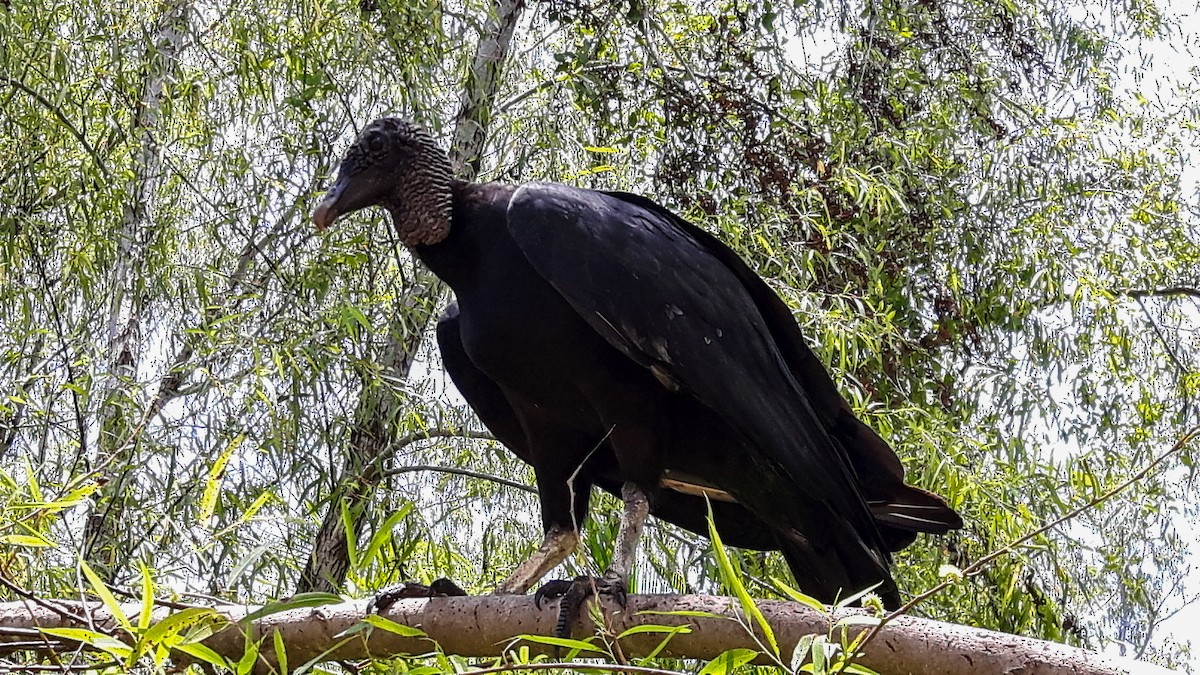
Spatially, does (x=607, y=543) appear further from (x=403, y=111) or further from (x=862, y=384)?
(x=403, y=111)

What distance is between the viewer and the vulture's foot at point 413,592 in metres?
1.68

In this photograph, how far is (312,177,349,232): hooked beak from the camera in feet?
7.09

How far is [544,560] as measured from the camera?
2176mm

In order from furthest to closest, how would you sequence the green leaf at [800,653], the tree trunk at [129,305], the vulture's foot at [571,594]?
1. the tree trunk at [129,305]
2. the vulture's foot at [571,594]
3. the green leaf at [800,653]

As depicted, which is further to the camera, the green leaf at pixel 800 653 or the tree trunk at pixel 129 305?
the tree trunk at pixel 129 305

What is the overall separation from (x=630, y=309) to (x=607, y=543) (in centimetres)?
64

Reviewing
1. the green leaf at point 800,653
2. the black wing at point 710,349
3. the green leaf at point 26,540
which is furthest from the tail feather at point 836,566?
the green leaf at point 26,540

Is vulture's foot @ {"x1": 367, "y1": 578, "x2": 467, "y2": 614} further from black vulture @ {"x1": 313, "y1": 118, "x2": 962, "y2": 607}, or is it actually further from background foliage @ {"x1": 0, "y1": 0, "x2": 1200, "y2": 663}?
background foliage @ {"x1": 0, "y1": 0, "x2": 1200, "y2": 663}

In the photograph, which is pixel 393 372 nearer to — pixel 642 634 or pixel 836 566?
pixel 836 566

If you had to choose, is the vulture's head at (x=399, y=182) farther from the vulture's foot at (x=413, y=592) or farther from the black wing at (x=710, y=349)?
the vulture's foot at (x=413, y=592)

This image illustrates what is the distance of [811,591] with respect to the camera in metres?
2.12

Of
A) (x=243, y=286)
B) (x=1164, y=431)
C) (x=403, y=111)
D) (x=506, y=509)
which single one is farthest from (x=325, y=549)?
(x=1164, y=431)

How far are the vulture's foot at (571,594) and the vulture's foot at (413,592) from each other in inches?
5.4

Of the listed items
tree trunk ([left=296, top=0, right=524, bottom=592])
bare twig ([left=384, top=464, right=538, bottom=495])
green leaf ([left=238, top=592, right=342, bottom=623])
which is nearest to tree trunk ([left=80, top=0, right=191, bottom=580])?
tree trunk ([left=296, top=0, right=524, bottom=592])
